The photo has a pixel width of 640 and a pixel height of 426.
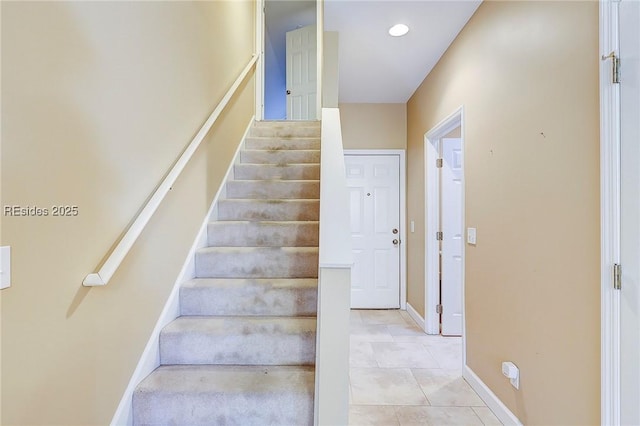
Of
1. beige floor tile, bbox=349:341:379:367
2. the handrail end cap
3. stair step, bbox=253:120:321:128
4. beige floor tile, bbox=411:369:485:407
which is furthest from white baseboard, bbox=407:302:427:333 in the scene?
the handrail end cap

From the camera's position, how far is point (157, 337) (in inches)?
59.6

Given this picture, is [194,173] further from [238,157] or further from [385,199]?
[385,199]

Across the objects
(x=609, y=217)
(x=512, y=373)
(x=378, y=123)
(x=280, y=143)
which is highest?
(x=378, y=123)

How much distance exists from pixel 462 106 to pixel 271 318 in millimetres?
2095

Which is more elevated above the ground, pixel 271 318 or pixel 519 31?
pixel 519 31

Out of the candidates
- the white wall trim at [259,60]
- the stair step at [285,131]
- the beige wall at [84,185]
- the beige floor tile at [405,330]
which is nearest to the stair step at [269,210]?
the beige wall at [84,185]

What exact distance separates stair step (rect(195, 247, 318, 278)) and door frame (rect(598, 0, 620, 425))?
1.34 metres

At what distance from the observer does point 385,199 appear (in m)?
4.07

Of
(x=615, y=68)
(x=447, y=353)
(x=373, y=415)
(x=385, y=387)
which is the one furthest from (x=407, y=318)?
(x=615, y=68)

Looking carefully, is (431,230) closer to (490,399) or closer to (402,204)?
(402,204)

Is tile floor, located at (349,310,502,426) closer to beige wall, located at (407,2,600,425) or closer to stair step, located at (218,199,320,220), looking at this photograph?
beige wall, located at (407,2,600,425)

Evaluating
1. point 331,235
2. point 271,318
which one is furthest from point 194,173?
point 331,235

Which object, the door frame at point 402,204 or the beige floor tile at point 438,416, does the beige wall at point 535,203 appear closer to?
the beige floor tile at point 438,416

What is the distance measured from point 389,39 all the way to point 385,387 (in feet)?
8.98
